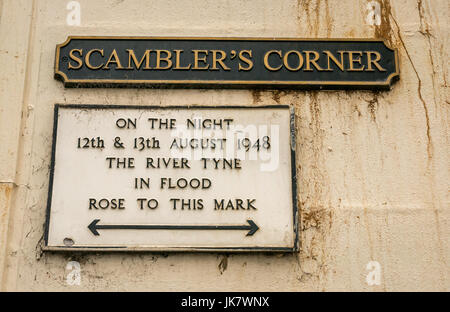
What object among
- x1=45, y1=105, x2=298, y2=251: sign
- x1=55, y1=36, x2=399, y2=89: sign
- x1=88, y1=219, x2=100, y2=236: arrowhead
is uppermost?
x1=55, y1=36, x2=399, y2=89: sign

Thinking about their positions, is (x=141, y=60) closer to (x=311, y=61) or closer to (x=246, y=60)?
(x=246, y=60)

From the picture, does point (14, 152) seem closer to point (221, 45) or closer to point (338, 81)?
point (221, 45)

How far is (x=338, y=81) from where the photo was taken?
3.55m

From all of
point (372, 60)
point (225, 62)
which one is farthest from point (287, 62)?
point (372, 60)

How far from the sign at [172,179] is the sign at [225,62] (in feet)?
0.70

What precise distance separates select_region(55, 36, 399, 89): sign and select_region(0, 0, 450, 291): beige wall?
0.25ft

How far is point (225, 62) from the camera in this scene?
11.8 feet

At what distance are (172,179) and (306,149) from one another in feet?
2.82

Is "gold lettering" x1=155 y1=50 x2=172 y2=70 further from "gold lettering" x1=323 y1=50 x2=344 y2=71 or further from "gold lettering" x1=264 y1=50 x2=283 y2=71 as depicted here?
"gold lettering" x1=323 y1=50 x2=344 y2=71

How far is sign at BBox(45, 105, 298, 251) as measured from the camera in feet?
10.5

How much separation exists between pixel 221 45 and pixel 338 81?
81cm

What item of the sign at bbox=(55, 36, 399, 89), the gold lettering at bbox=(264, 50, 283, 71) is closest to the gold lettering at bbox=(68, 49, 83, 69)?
the sign at bbox=(55, 36, 399, 89)

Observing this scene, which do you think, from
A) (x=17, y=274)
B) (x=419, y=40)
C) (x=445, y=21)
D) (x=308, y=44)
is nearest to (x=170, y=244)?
(x=17, y=274)

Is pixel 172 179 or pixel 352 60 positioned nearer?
pixel 172 179
